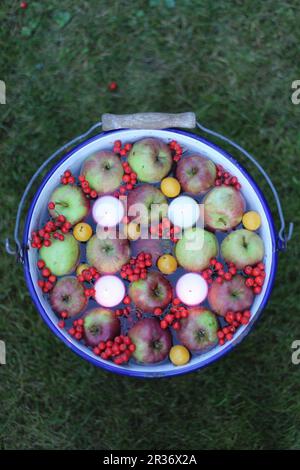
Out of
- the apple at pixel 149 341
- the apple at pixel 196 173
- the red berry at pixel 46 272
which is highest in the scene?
the apple at pixel 196 173

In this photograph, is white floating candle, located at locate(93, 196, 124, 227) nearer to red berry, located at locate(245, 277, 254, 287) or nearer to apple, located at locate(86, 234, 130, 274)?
apple, located at locate(86, 234, 130, 274)

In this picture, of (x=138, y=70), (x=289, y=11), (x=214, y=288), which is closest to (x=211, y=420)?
(x=214, y=288)

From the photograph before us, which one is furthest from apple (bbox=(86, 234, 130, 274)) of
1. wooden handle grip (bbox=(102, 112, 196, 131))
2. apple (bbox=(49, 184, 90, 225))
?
wooden handle grip (bbox=(102, 112, 196, 131))

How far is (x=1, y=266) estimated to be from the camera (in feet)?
10.0

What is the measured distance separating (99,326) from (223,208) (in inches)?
31.1

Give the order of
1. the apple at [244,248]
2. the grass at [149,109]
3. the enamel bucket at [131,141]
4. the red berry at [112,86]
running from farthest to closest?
the red berry at [112,86] < the grass at [149,109] < the apple at [244,248] < the enamel bucket at [131,141]

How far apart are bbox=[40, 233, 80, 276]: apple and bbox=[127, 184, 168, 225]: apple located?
1.01 ft

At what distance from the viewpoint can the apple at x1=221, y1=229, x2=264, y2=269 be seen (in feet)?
8.23

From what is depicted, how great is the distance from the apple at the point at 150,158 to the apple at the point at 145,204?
0.24 feet

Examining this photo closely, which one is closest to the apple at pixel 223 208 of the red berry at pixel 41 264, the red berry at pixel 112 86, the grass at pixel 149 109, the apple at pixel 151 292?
the apple at pixel 151 292

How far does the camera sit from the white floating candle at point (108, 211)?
2541 millimetres

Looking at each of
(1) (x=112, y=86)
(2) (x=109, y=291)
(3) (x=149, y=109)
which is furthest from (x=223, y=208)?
(1) (x=112, y=86)

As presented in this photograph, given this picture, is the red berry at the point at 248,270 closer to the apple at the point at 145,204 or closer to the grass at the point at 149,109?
the apple at the point at 145,204

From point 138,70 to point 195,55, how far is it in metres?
0.34
